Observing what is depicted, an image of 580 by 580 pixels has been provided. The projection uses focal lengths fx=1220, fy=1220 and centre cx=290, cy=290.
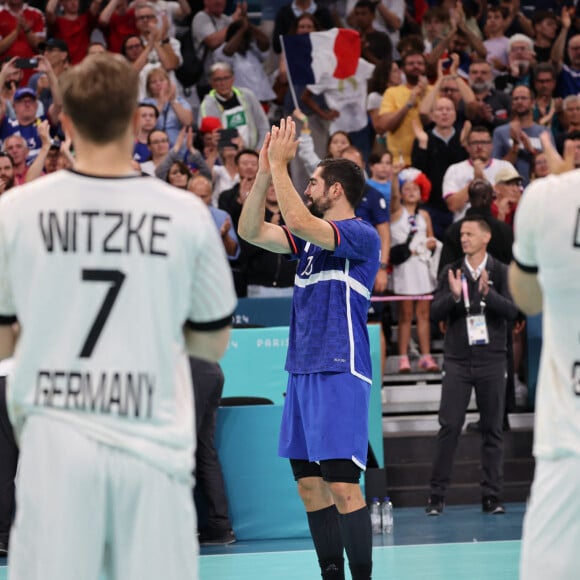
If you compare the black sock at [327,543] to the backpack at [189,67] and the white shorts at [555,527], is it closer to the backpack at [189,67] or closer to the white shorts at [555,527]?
the white shorts at [555,527]

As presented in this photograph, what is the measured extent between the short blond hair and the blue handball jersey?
10.4 feet

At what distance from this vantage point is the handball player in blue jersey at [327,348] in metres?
6.80

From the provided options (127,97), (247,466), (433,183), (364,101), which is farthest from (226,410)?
(127,97)

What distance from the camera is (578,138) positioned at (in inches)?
508

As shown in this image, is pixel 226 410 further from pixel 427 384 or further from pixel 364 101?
pixel 364 101

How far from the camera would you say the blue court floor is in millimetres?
8445

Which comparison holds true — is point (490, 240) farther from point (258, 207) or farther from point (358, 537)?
point (358, 537)

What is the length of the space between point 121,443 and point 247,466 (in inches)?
267

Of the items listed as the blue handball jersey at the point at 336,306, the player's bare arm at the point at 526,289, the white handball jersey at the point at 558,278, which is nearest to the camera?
the white handball jersey at the point at 558,278

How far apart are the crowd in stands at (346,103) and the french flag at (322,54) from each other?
19 cm

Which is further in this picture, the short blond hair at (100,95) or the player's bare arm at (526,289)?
the player's bare arm at (526,289)

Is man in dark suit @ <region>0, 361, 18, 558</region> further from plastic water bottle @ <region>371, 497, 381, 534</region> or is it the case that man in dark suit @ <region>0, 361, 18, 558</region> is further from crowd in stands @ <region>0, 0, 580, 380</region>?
plastic water bottle @ <region>371, 497, 381, 534</region>

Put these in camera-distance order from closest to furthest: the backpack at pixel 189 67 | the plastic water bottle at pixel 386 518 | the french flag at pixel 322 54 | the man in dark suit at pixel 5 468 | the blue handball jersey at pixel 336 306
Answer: the blue handball jersey at pixel 336 306
the man in dark suit at pixel 5 468
the plastic water bottle at pixel 386 518
the french flag at pixel 322 54
the backpack at pixel 189 67

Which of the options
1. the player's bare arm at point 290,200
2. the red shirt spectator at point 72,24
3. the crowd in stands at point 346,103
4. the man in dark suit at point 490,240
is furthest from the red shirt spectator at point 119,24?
the player's bare arm at point 290,200
